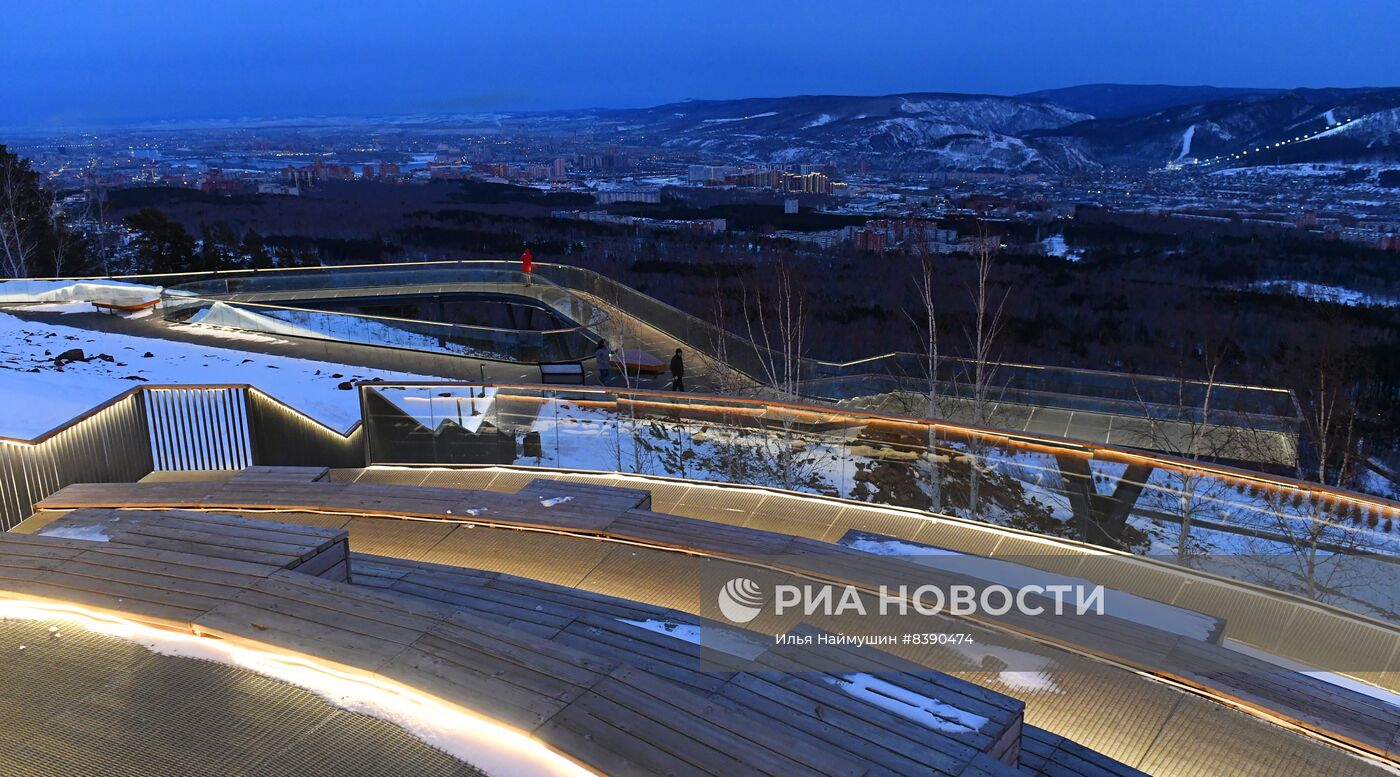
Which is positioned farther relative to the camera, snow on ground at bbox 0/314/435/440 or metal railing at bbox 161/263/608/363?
metal railing at bbox 161/263/608/363

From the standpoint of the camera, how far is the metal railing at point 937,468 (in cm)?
559

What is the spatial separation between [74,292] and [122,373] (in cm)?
814

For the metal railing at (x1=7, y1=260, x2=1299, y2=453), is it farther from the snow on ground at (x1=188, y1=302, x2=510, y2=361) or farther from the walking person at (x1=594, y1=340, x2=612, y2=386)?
the walking person at (x1=594, y1=340, x2=612, y2=386)

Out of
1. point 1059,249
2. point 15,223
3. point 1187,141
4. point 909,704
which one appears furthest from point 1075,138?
point 909,704

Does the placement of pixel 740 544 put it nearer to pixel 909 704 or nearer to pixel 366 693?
pixel 909 704

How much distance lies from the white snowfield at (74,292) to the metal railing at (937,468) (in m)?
18.5

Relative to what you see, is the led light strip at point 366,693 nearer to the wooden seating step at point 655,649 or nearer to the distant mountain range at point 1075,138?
the wooden seating step at point 655,649

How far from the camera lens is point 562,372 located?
2197 centimetres

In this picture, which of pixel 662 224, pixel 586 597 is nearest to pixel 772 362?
pixel 586 597

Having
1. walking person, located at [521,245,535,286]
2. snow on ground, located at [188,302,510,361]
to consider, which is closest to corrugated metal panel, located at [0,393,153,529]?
snow on ground, located at [188,302,510,361]

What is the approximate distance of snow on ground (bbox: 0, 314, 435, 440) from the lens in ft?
48.1

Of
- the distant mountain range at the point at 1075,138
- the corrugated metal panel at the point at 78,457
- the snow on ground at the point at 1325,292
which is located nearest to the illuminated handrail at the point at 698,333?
the corrugated metal panel at the point at 78,457

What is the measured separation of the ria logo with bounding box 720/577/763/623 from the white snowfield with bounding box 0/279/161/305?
22824 mm

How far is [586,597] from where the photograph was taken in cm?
521
